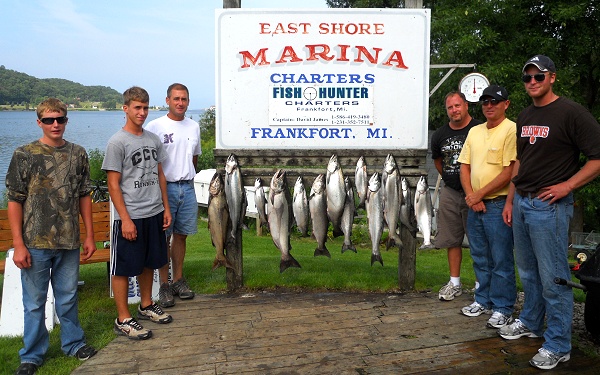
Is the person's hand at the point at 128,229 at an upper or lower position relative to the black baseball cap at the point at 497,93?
lower

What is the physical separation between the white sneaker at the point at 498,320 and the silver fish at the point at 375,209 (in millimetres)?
1110

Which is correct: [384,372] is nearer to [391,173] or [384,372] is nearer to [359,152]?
[391,173]

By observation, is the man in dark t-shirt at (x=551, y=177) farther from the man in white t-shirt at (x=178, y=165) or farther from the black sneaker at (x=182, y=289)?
the black sneaker at (x=182, y=289)

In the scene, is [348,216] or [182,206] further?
[182,206]

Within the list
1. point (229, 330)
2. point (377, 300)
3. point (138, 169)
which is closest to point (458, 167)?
point (377, 300)

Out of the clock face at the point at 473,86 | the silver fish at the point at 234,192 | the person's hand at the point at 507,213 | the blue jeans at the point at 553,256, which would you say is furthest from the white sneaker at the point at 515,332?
the clock face at the point at 473,86

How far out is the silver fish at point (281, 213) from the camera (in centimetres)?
495

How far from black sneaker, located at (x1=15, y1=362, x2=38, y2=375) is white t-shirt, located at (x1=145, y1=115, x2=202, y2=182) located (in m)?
2.03

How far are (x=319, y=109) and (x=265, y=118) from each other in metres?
0.59

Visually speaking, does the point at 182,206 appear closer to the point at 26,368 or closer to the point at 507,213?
the point at 26,368

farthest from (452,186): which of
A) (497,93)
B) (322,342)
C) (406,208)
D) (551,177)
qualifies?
(322,342)

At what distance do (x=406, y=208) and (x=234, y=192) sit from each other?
1.70m

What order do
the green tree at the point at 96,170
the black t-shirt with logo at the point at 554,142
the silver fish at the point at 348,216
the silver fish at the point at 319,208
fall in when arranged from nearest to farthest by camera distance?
the black t-shirt with logo at the point at 554,142 < the silver fish at the point at 319,208 < the silver fish at the point at 348,216 < the green tree at the point at 96,170

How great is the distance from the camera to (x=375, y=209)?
5004 mm
